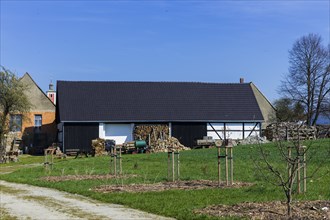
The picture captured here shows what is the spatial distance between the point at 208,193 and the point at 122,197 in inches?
95.3

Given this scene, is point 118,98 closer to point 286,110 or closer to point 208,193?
point 286,110

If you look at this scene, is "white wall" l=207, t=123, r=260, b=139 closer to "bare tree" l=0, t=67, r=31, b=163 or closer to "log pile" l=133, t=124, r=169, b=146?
"log pile" l=133, t=124, r=169, b=146

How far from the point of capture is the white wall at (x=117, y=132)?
48.1m

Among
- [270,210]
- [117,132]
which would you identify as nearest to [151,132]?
[117,132]

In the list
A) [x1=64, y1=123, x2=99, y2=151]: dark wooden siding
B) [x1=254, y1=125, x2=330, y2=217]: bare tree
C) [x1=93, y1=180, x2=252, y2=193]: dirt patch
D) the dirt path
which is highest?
[x1=64, y1=123, x2=99, y2=151]: dark wooden siding

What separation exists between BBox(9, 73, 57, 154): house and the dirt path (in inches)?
1407

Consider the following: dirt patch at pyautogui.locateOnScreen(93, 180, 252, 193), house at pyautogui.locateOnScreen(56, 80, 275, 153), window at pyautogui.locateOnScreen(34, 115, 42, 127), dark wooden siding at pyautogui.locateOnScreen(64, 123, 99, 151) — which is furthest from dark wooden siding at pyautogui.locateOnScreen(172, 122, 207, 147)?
dirt patch at pyautogui.locateOnScreen(93, 180, 252, 193)

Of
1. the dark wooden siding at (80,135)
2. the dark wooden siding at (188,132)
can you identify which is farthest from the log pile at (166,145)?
the dark wooden siding at (80,135)

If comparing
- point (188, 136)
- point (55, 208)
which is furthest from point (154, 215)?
point (188, 136)

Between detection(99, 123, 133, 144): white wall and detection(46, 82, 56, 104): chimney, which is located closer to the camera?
detection(99, 123, 133, 144): white wall

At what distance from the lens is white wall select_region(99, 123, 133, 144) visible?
1893 inches

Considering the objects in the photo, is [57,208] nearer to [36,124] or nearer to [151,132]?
[151,132]

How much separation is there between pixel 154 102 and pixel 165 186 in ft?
117

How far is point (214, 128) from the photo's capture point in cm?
5125
